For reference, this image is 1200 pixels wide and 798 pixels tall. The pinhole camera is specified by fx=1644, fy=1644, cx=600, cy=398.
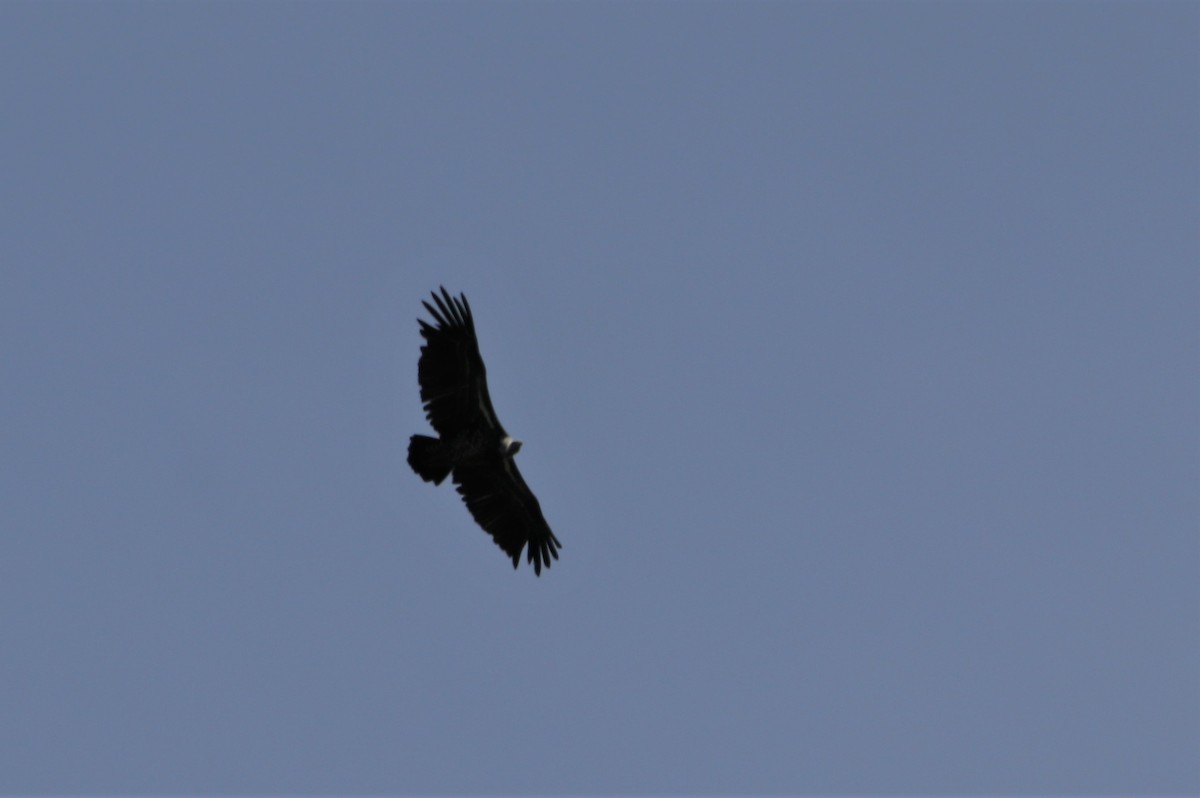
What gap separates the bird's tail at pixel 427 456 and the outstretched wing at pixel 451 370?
1.05ft

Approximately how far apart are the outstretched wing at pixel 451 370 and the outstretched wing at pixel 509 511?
6.52ft

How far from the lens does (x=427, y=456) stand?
105ft

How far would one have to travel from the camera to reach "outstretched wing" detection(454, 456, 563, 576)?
33875mm

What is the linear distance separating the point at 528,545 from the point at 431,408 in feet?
14.3

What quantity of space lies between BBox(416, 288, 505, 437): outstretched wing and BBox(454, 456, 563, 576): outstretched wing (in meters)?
1.99

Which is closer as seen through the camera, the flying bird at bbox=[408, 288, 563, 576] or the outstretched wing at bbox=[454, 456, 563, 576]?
the flying bird at bbox=[408, 288, 563, 576]

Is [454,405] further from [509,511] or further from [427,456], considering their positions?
[509,511]

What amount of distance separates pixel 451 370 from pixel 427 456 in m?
1.74

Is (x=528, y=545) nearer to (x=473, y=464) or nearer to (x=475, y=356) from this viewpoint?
(x=473, y=464)

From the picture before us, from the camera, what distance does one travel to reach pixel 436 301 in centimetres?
3175

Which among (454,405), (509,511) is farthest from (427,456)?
(509,511)

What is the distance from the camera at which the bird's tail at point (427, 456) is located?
31.9 meters

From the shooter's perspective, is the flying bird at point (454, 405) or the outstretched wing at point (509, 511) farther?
the outstretched wing at point (509, 511)

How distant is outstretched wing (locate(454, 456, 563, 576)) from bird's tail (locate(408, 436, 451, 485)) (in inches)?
55.6
